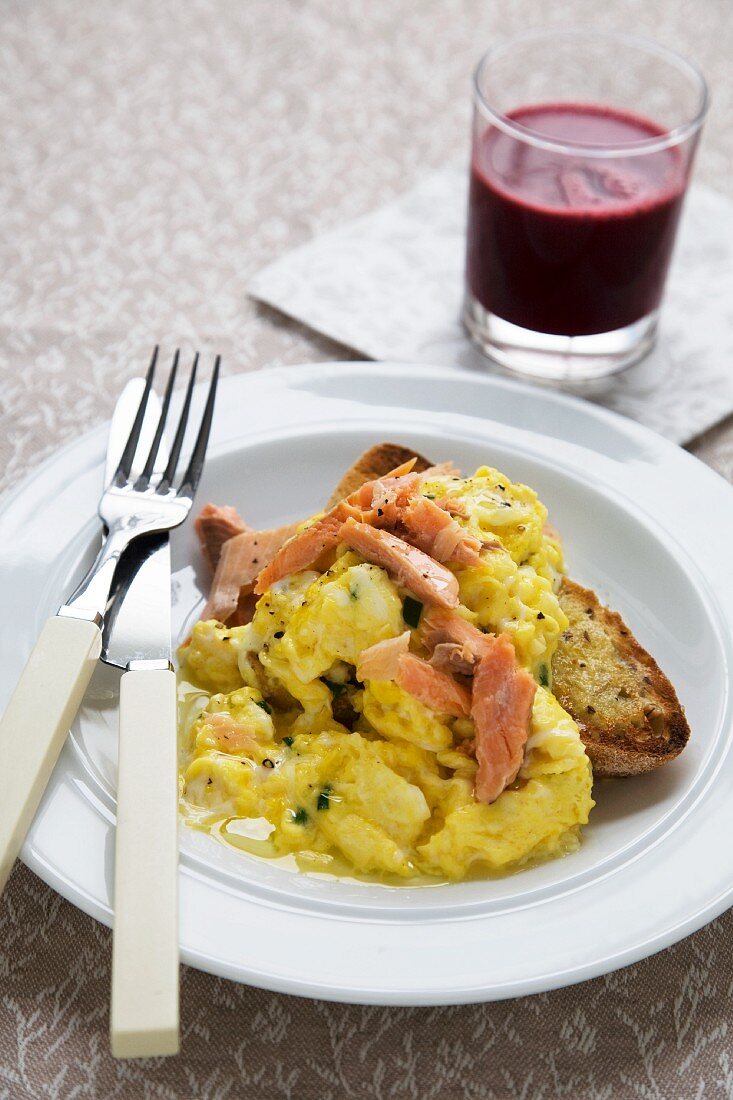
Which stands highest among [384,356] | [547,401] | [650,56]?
[650,56]

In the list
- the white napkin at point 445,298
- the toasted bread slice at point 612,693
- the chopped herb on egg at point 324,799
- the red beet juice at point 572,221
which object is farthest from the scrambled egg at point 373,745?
the white napkin at point 445,298

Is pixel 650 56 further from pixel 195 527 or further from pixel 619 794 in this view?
pixel 619 794

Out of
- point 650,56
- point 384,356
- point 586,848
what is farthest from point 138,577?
point 650,56

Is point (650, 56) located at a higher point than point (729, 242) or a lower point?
higher

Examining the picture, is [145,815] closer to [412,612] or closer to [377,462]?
[412,612]

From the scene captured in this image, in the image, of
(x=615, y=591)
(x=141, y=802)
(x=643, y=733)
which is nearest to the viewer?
(x=141, y=802)

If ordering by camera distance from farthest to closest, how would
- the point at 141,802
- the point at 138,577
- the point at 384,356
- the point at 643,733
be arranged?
the point at 384,356 → the point at 138,577 → the point at 643,733 → the point at 141,802

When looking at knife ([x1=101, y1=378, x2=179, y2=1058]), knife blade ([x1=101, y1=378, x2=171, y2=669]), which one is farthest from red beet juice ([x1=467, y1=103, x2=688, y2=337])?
knife ([x1=101, y1=378, x2=179, y2=1058])
